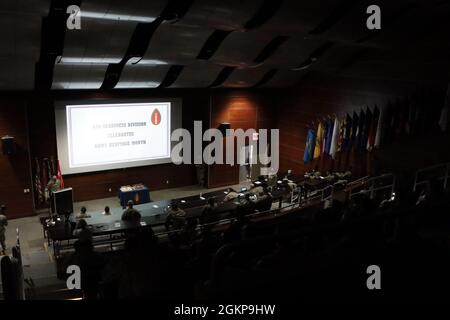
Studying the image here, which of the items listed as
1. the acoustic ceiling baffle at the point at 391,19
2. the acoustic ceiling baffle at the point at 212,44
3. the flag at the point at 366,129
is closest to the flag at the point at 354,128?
the flag at the point at 366,129

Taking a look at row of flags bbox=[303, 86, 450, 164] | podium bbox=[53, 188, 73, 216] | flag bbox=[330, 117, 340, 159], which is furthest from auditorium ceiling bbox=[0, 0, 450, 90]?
podium bbox=[53, 188, 73, 216]

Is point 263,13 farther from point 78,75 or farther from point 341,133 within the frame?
point 341,133

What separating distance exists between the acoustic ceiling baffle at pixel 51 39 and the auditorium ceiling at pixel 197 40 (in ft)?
0.07

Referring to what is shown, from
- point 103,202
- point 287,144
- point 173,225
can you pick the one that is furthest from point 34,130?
point 287,144

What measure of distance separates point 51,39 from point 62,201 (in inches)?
164

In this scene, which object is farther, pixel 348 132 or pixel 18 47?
pixel 348 132

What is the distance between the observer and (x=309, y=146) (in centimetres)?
1354

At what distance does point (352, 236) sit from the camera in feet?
12.1

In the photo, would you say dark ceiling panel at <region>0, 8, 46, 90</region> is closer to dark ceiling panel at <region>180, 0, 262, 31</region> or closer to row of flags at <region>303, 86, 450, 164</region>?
dark ceiling panel at <region>180, 0, 262, 31</region>

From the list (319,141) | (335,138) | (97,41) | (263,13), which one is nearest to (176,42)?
(97,41)

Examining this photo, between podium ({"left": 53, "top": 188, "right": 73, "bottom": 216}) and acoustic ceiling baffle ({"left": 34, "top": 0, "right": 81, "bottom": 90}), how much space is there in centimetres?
296

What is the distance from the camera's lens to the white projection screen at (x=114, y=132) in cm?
1154
